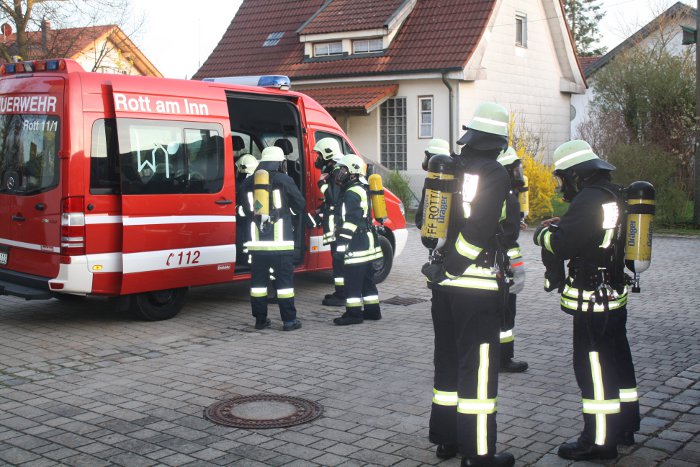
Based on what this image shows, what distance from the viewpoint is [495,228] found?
4.92 metres

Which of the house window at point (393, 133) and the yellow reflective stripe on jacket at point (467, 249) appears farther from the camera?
the house window at point (393, 133)

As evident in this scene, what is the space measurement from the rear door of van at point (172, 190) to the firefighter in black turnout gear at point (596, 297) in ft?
15.7

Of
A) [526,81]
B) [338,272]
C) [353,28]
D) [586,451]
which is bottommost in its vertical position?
[586,451]

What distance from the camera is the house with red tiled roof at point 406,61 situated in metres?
25.8

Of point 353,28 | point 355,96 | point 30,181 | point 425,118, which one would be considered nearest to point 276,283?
point 30,181

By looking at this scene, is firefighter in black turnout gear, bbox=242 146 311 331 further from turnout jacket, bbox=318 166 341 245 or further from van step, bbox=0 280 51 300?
van step, bbox=0 280 51 300

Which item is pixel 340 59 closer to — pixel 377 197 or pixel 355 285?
pixel 377 197

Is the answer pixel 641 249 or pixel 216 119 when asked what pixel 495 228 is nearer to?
pixel 641 249

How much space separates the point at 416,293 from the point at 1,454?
6841 millimetres

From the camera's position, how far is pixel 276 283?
8.87m

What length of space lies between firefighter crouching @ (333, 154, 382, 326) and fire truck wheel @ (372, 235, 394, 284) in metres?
2.53

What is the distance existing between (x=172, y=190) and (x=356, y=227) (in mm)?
2009

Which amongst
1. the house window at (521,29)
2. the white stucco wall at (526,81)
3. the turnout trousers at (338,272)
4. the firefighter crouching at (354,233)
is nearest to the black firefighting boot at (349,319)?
the firefighter crouching at (354,233)

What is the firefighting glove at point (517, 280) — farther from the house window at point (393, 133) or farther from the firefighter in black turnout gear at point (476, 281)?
the house window at point (393, 133)
